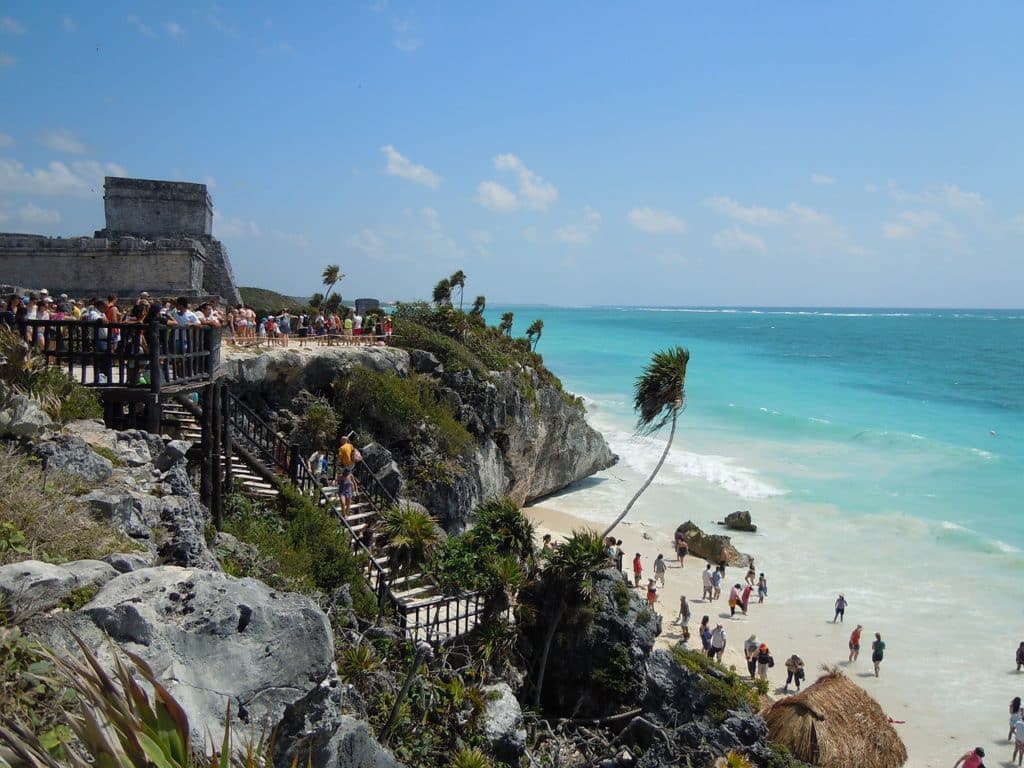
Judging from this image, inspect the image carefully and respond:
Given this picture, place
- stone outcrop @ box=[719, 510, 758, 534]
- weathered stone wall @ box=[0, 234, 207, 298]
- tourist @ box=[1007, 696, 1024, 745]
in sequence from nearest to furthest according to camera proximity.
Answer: tourist @ box=[1007, 696, 1024, 745] < weathered stone wall @ box=[0, 234, 207, 298] < stone outcrop @ box=[719, 510, 758, 534]

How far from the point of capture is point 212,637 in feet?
17.3

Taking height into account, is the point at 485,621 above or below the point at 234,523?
below

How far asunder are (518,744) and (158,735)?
338 inches

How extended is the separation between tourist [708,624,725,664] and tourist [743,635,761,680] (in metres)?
0.61

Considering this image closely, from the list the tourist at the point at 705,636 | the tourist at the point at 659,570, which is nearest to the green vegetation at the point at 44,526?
the tourist at the point at 705,636

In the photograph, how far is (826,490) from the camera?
34.9 m

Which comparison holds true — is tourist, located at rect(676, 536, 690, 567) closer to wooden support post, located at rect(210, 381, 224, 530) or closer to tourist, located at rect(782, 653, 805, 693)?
tourist, located at rect(782, 653, 805, 693)

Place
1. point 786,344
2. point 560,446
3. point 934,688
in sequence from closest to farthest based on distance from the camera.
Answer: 1. point 934,688
2. point 560,446
3. point 786,344

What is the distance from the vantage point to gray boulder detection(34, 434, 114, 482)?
809 cm

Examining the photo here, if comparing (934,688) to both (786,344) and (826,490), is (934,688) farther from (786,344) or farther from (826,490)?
(786,344)

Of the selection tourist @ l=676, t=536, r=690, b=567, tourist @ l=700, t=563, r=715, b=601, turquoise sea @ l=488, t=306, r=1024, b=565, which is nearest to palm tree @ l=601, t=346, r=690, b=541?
tourist @ l=700, t=563, r=715, b=601

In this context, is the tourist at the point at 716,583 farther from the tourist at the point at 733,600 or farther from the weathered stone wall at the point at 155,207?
Result: the weathered stone wall at the point at 155,207

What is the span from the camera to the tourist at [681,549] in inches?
980

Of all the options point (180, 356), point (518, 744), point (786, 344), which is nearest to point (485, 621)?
point (518, 744)
